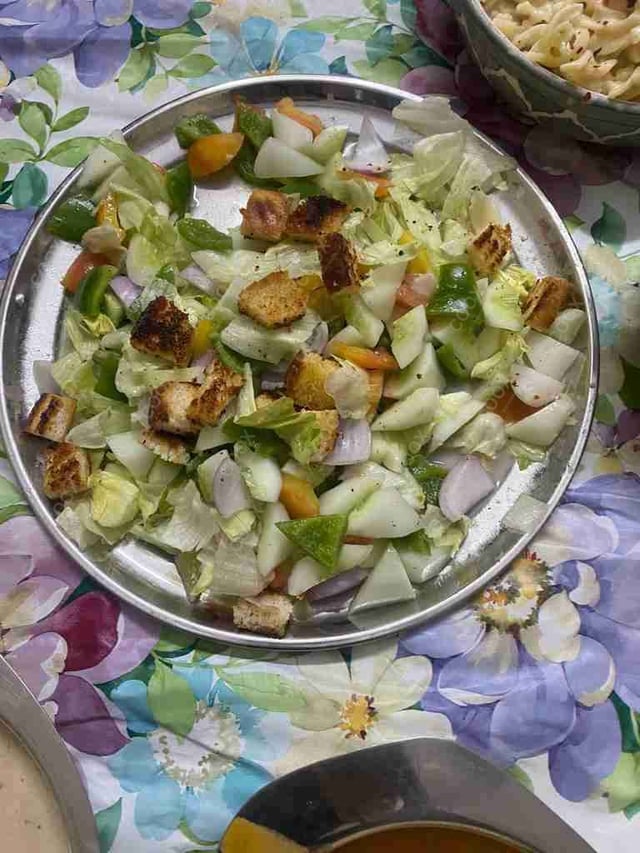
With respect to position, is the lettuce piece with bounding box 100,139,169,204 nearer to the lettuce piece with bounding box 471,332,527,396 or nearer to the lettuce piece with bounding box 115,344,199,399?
the lettuce piece with bounding box 115,344,199,399

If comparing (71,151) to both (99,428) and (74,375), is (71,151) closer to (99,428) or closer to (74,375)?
(74,375)

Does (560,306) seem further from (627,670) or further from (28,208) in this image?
(28,208)

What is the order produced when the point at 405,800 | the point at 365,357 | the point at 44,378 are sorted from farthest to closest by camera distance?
the point at 44,378 < the point at 365,357 < the point at 405,800

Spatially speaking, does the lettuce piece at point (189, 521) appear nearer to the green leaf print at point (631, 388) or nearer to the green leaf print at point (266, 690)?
the green leaf print at point (266, 690)

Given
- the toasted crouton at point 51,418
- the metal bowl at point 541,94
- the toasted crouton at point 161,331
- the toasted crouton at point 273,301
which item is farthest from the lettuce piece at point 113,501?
the metal bowl at point 541,94

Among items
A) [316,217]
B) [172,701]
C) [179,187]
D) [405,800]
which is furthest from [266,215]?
[405,800]

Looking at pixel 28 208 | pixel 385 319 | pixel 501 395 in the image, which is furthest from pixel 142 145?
pixel 501 395
